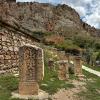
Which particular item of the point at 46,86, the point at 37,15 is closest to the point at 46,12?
the point at 37,15

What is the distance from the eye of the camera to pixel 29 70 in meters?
11.2

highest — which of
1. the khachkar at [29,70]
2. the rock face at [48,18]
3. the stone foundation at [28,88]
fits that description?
the rock face at [48,18]

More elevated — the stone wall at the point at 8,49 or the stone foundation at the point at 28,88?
the stone wall at the point at 8,49

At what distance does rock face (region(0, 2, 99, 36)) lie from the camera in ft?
281

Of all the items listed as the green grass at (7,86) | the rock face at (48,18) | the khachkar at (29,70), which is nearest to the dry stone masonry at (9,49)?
the green grass at (7,86)

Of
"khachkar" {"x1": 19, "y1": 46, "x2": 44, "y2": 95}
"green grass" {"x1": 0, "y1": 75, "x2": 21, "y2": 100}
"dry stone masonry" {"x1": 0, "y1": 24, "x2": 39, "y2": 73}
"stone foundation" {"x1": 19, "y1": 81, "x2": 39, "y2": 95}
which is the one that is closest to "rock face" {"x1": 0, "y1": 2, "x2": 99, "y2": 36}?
"dry stone masonry" {"x1": 0, "y1": 24, "x2": 39, "y2": 73}

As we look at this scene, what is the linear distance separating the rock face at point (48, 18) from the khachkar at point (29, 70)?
68.6 m

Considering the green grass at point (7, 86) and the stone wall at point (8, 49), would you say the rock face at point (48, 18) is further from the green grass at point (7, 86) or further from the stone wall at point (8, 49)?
the green grass at point (7, 86)

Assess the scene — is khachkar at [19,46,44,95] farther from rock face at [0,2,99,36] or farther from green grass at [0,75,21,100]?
rock face at [0,2,99,36]

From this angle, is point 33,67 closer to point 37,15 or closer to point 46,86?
point 46,86

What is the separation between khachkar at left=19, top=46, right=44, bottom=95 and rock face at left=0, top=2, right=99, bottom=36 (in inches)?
2700

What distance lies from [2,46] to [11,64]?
1.13 metres

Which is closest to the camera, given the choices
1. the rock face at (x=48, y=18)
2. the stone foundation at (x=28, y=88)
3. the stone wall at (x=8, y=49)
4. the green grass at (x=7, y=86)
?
the green grass at (x=7, y=86)

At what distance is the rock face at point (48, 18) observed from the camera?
281ft
